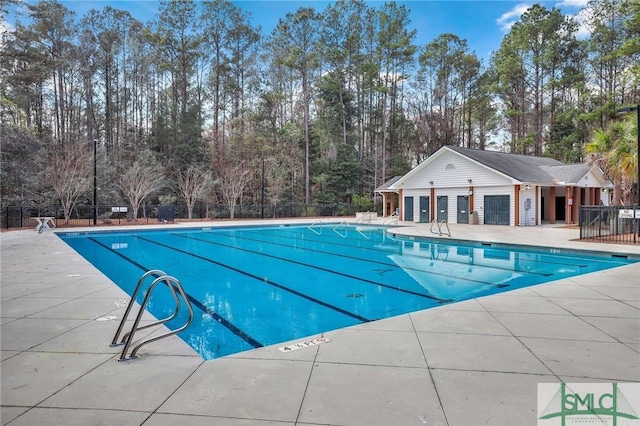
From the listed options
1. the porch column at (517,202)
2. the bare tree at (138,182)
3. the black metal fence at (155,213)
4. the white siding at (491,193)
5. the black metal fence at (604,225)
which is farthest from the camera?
the bare tree at (138,182)

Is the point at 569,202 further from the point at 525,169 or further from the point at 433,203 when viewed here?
the point at 433,203

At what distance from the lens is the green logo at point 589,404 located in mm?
2189

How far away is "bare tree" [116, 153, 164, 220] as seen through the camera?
21.1m

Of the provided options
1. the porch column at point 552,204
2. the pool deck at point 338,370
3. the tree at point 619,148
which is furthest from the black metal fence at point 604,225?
the pool deck at point 338,370

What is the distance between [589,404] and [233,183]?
78.1 ft

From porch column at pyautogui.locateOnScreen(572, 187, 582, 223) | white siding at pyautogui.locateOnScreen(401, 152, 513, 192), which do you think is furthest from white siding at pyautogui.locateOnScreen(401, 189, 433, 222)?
porch column at pyautogui.locateOnScreen(572, 187, 582, 223)

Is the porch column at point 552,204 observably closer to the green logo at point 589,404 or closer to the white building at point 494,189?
the white building at point 494,189

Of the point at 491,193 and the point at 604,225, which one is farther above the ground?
the point at 491,193

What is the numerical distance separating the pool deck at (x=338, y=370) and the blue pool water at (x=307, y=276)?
0.89 metres

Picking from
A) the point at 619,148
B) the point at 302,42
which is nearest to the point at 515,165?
the point at 619,148

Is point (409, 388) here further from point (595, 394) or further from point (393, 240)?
point (393, 240)

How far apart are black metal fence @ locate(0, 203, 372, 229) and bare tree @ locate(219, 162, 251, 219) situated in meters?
0.68

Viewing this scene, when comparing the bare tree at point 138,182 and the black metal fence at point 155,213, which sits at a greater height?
the bare tree at point 138,182

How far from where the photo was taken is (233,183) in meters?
24.7
